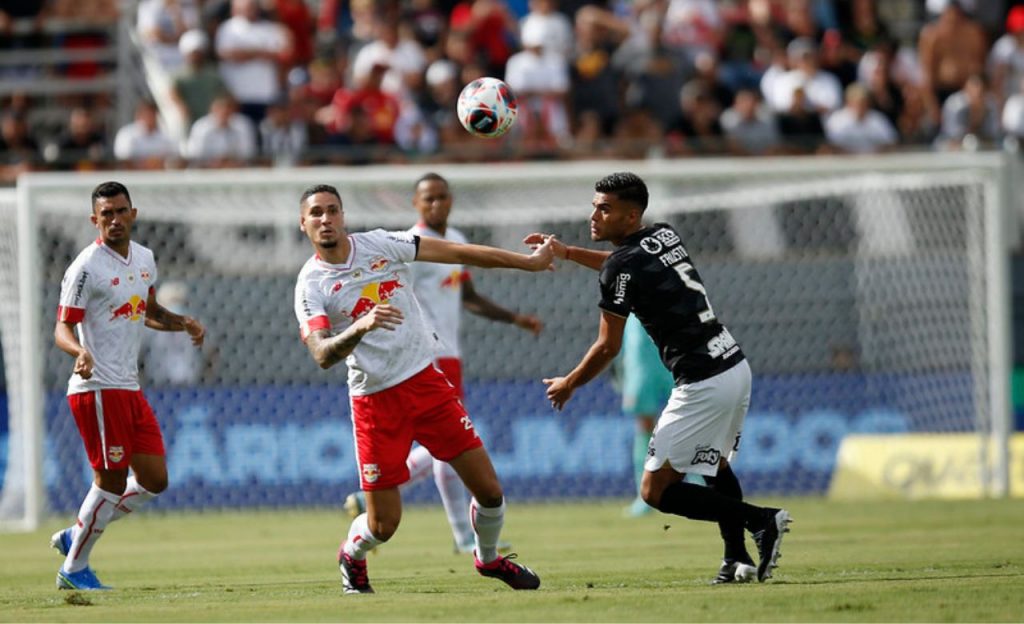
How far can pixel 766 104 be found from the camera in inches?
883

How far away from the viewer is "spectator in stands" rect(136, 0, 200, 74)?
22875 mm

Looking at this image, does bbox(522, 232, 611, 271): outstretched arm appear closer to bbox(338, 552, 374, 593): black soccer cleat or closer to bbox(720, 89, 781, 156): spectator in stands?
bbox(338, 552, 374, 593): black soccer cleat

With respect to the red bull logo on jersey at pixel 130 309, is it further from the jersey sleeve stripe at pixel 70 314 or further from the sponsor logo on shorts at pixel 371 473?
the sponsor logo on shorts at pixel 371 473

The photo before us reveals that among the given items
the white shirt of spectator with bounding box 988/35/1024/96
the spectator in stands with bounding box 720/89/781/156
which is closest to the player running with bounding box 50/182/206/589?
the spectator in stands with bounding box 720/89/781/156

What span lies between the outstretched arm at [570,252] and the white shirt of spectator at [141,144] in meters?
11.4

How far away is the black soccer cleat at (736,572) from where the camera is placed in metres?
9.92

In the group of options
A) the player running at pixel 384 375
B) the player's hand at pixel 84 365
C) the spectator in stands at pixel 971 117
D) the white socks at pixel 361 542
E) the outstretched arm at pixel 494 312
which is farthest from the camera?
the spectator in stands at pixel 971 117

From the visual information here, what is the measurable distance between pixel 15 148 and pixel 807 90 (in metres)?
10.2

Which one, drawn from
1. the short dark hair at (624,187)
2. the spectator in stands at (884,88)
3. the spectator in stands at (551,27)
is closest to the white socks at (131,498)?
the short dark hair at (624,187)

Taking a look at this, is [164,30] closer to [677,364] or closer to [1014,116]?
[1014,116]

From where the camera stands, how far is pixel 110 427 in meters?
11.1

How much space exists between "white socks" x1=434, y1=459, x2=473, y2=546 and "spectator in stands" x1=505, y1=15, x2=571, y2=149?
9445mm

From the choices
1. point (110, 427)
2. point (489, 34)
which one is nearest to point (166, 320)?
point (110, 427)

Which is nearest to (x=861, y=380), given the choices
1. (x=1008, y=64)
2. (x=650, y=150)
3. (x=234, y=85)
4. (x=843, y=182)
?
(x=843, y=182)
